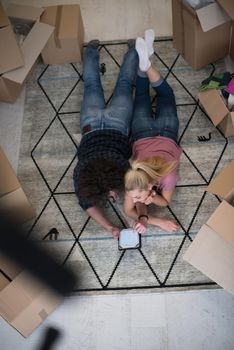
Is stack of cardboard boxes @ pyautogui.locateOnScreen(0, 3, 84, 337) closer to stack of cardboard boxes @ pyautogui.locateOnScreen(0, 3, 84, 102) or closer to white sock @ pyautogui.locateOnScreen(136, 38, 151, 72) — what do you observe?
stack of cardboard boxes @ pyautogui.locateOnScreen(0, 3, 84, 102)

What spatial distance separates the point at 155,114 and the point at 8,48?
699 millimetres

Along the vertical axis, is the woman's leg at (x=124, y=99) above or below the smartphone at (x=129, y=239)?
above

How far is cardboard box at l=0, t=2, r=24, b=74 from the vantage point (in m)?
1.60

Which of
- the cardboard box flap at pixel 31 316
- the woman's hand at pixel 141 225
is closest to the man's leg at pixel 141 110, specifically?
the woman's hand at pixel 141 225

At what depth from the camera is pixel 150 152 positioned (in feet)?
4.95

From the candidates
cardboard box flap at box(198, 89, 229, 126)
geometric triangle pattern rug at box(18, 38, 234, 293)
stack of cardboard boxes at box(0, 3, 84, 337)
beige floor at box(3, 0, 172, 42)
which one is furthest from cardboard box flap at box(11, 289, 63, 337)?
beige floor at box(3, 0, 172, 42)

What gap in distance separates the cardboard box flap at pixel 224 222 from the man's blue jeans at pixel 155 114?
18.6 inches

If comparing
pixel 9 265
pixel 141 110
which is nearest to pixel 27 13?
pixel 141 110

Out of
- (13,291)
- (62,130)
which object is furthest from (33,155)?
(13,291)

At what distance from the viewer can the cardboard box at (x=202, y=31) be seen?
162cm

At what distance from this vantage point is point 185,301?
54.6 inches

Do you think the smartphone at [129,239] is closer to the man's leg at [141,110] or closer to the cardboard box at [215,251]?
the cardboard box at [215,251]

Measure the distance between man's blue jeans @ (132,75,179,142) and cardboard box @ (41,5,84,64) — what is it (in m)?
0.44

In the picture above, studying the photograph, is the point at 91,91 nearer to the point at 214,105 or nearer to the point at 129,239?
the point at 214,105
